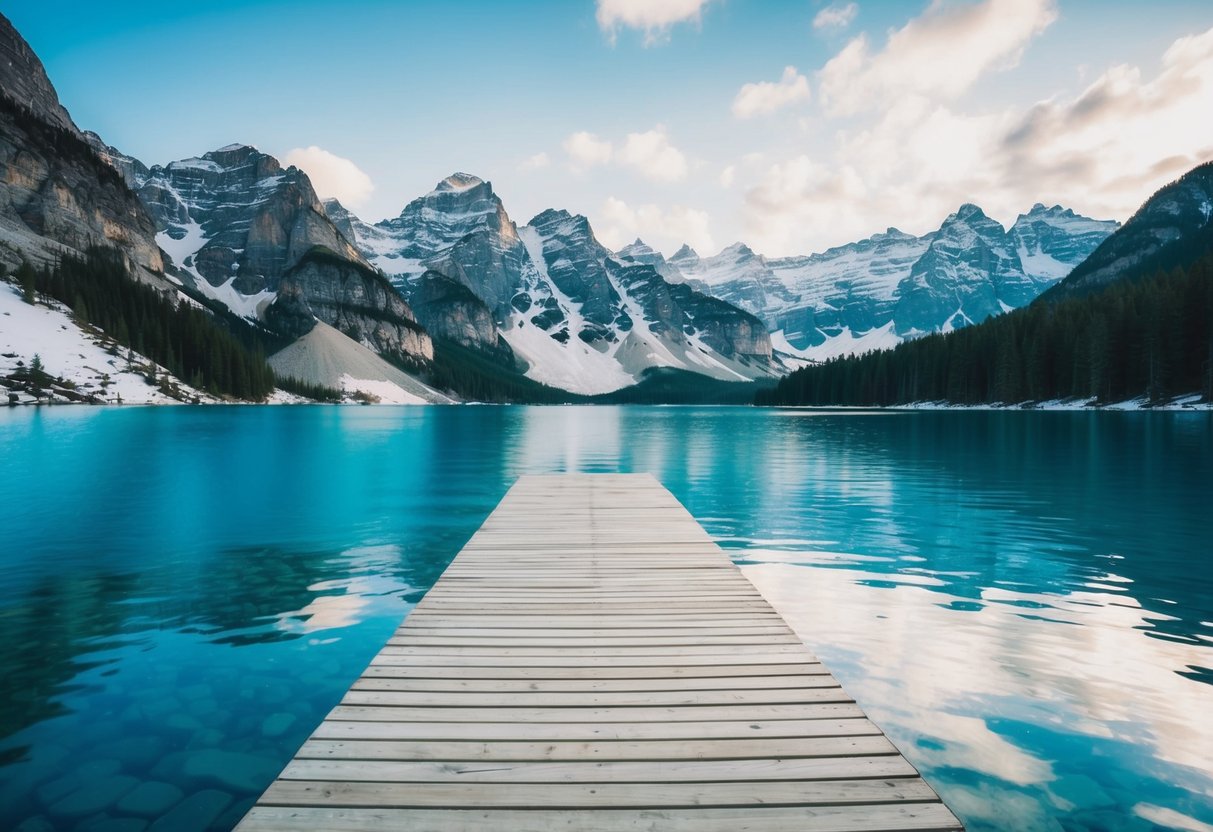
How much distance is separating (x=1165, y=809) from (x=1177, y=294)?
399ft

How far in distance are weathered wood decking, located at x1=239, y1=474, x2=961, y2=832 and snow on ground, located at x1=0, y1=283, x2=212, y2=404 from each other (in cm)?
12894

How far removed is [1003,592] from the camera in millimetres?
13828

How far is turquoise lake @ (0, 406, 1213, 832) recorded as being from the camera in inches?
272

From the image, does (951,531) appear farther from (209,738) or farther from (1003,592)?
(209,738)

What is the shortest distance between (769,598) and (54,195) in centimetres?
22615

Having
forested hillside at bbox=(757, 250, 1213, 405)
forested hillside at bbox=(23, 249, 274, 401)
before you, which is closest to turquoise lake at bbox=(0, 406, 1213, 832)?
forested hillside at bbox=(757, 250, 1213, 405)

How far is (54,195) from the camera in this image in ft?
547

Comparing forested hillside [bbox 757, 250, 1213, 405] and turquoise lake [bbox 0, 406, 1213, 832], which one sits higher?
forested hillside [bbox 757, 250, 1213, 405]

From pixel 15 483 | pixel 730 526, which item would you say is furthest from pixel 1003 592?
pixel 15 483

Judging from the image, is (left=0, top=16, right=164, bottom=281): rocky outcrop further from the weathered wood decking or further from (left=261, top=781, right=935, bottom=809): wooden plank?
(left=261, top=781, right=935, bottom=809): wooden plank

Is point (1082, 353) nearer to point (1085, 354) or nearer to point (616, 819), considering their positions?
point (1085, 354)

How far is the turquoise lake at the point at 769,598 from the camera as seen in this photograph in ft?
22.6

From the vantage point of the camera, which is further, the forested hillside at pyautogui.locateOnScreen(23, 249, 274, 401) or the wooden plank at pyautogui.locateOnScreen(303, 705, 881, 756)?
the forested hillside at pyautogui.locateOnScreen(23, 249, 274, 401)

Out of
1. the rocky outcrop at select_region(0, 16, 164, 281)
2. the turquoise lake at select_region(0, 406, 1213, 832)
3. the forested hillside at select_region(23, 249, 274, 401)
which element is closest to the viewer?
the turquoise lake at select_region(0, 406, 1213, 832)
